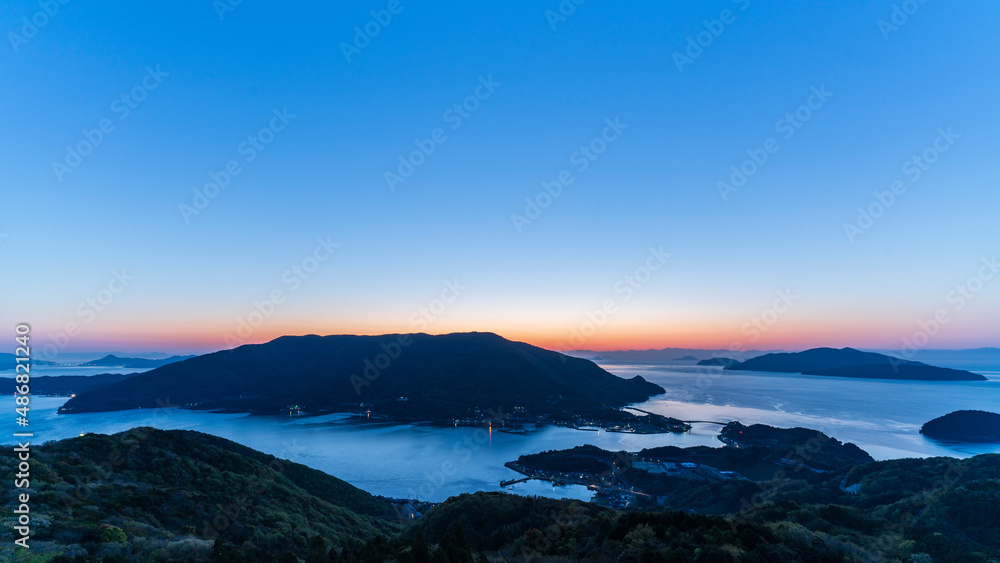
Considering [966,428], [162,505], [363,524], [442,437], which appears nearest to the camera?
[162,505]

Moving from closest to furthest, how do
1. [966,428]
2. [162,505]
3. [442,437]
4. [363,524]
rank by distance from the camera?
[162,505]
[363,524]
[966,428]
[442,437]

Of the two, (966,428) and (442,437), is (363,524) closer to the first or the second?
(442,437)

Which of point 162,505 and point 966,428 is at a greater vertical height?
point 162,505

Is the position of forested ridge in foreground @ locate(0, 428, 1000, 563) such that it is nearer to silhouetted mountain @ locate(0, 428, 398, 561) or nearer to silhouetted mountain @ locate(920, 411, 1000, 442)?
silhouetted mountain @ locate(0, 428, 398, 561)

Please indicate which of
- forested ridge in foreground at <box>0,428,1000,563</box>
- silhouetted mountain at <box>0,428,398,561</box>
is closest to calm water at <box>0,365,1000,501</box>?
silhouetted mountain at <box>0,428,398,561</box>

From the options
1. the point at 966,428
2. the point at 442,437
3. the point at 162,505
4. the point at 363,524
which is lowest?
the point at 442,437

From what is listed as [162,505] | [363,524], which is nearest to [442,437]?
[363,524]

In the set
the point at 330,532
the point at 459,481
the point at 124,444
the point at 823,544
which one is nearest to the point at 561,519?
the point at 823,544

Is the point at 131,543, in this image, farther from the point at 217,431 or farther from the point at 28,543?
the point at 217,431
